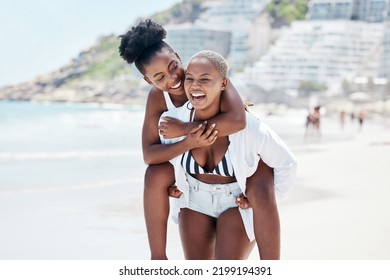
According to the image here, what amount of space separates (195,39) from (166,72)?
4383 centimetres

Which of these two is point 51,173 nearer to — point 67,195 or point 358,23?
point 67,195

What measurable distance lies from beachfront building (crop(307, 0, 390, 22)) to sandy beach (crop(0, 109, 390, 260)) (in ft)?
115

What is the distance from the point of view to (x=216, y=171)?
1.73 meters

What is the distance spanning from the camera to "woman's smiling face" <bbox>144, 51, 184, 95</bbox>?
1712mm

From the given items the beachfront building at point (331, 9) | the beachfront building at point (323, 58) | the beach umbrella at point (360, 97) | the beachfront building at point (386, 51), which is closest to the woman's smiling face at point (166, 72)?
the beach umbrella at point (360, 97)

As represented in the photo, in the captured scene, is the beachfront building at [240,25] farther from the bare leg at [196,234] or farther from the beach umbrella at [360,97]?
the bare leg at [196,234]

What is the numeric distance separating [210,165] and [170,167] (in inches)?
3.6

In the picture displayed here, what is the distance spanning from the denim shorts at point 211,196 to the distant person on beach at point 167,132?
0.05 metres

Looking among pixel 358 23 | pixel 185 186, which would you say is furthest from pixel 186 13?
pixel 185 186

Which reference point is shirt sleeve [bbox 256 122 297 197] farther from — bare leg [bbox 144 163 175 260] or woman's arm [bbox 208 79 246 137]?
bare leg [bbox 144 163 175 260]

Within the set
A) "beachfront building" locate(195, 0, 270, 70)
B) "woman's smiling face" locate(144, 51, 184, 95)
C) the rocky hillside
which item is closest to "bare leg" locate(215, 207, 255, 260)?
"woman's smiling face" locate(144, 51, 184, 95)

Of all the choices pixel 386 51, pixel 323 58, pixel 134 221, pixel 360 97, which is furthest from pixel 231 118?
pixel 323 58

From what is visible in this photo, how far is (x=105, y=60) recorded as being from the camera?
52656 mm

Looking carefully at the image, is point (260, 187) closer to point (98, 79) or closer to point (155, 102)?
point (155, 102)
